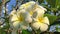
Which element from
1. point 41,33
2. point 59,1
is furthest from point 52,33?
point 59,1

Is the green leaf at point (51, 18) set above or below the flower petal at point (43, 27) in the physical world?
above

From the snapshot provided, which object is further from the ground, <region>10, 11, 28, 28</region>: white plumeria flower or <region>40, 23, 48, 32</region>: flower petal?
<region>10, 11, 28, 28</region>: white plumeria flower

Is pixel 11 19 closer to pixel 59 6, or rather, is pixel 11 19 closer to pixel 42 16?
pixel 42 16

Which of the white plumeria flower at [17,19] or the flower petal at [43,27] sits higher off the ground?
the white plumeria flower at [17,19]

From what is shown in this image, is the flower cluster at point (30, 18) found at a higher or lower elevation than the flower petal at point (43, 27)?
higher
